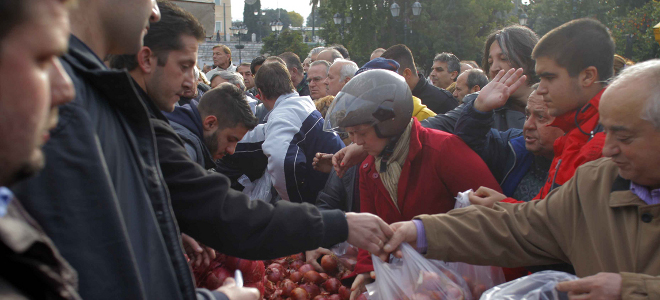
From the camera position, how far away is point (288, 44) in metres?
25.9

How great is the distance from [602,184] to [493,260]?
21.2 inches

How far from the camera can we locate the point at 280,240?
1742 millimetres

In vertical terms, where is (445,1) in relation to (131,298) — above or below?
above

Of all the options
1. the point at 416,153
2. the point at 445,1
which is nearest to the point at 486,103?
the point at 416,153

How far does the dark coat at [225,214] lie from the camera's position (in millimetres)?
1580

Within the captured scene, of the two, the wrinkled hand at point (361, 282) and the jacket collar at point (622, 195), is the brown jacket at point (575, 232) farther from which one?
the wrinkled hand at point (361, 282)

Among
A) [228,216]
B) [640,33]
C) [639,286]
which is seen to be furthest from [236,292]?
[640,33]

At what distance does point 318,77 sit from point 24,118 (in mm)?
5299

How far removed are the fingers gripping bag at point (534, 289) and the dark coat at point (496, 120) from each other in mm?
1379

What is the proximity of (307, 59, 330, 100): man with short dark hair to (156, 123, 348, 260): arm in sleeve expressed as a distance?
13.5 ft

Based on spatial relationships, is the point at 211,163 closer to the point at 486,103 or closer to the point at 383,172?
the point at 383,172

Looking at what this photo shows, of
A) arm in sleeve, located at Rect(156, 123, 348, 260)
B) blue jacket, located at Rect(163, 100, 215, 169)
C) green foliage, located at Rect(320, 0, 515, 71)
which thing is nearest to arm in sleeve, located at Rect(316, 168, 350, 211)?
blue jacket, located at Rect(163, 100, 215, 169)

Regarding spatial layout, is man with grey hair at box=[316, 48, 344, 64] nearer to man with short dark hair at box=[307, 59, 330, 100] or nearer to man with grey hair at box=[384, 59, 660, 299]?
man with short dark hair at box=[307, 59, 330, 100]

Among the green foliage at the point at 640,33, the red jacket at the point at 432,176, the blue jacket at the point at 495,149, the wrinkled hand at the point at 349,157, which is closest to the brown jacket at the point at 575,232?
the red jacket at the point at 432,176
